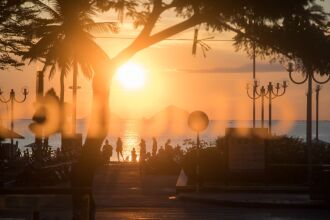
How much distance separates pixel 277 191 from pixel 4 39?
14.1 metres

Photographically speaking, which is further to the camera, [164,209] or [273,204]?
[273,204]

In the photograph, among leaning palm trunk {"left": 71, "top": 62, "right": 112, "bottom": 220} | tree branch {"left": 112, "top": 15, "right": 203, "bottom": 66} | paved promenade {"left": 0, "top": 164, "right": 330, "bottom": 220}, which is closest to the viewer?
leaning palm trunk {"left": 71, "top": 62, "right": 112, "bottom": 220}

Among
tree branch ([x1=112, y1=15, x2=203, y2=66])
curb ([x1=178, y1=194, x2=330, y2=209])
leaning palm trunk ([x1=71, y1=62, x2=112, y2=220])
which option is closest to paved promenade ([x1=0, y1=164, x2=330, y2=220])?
curb ([x1=178, y1=194, x2=330, y2=209])

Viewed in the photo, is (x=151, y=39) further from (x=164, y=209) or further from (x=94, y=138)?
(x=164, y=209)

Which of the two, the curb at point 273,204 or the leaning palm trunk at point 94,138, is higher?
the leaning palm trunk at point 94,138

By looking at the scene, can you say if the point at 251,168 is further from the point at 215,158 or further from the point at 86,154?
the point at 86,154

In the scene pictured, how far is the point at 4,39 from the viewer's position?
23484mm

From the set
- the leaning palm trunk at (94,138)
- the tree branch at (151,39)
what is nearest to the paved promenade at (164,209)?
the leaning palm trunk at (94,138)

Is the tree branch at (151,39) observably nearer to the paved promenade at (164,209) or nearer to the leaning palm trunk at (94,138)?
the leaning palm trunk at (94,138)

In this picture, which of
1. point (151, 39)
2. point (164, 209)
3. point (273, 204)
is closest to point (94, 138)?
point (151, 39)

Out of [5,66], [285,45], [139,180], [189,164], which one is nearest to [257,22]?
[285,45]

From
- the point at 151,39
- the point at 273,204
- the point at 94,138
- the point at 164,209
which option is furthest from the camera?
the point at 273,204

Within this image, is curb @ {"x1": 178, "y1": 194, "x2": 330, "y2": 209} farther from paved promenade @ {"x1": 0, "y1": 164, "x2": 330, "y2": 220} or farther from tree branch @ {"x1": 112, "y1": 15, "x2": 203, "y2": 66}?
tree branch @ {"x1": 112, "y1": 15, "x2": 203, "y2": 66}

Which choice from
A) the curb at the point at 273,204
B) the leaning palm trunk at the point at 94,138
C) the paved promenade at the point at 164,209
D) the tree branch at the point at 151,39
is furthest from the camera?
the curb at the point at 273,204
